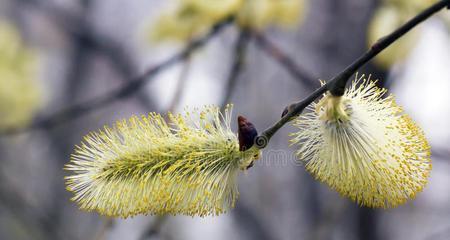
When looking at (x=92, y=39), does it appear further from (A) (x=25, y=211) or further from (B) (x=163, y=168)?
(B) (x=163, y=168)

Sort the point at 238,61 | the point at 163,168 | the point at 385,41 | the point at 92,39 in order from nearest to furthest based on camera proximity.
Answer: the point at 385,41 → the point at 163,168 → the point at 238,61 → the point at 92,39

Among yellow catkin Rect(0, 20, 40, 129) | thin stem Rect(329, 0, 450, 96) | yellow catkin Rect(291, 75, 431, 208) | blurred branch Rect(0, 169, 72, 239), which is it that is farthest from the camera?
blurred branch Rect(0, 169, 72, 239)

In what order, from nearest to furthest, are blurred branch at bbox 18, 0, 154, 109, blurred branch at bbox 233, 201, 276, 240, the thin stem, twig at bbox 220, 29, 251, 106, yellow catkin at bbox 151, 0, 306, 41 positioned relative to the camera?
the thin stem < twig at bbox 220, 29, 251, 106 < yellow catkin at bbox 151, 0, 306, 41 < blurred branch at bbox 233, 201, 276, 240 < blurred branch at bbox 18, 0, 154, 109

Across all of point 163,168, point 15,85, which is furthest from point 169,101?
point 163,168

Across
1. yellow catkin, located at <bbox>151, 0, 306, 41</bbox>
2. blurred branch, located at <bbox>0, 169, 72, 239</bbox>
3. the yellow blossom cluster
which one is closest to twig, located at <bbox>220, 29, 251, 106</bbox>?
yellow catkin, located at <bbox>151, 0, 306, 41</bbox>

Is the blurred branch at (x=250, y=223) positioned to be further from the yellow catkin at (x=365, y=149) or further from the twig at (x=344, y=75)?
the twig at (x=344, y=75)

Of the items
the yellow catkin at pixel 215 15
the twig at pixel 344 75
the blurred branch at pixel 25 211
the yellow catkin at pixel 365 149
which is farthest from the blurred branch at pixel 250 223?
the twig at pixel 344 75

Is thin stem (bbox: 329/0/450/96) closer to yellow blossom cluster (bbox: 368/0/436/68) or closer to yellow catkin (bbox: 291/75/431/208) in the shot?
yellow catkin (bbox: 291/75/431/208)
